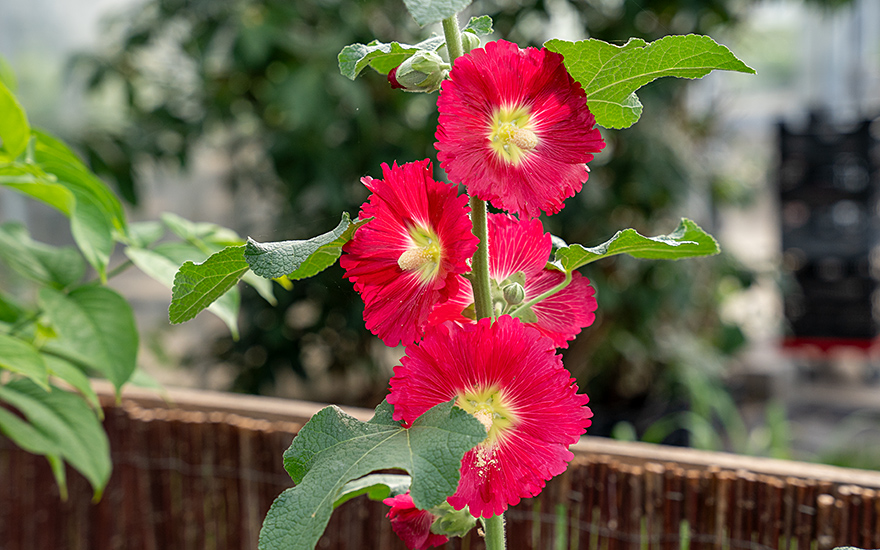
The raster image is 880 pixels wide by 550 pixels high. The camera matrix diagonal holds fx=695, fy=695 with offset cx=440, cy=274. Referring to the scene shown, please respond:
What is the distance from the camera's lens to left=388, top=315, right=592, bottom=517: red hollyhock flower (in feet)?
0.75

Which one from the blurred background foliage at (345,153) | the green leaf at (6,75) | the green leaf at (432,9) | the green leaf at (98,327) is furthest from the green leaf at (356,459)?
the blurred background foliage at (345,153)

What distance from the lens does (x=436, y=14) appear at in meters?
0.19

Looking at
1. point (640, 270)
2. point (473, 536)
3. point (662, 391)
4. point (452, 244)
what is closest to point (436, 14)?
point (452, 244)

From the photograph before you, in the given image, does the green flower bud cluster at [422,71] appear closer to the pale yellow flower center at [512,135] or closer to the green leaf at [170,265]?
the pale yellow flower center at [512,135]

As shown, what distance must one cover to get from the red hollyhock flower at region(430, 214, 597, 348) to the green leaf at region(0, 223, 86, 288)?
32cm

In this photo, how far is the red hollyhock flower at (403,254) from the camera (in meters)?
0.23

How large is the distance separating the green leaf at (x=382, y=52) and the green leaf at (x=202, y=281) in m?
0.08

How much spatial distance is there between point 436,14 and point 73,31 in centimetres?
183

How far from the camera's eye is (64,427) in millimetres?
483

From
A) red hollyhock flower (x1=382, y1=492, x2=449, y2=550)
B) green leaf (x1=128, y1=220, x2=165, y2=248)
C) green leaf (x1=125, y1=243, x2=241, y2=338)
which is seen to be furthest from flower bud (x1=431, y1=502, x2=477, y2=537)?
green leaf (x1=128, y1=220, x2=165, y2=248)

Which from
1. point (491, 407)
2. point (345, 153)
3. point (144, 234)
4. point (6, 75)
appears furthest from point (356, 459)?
point (345, 153)

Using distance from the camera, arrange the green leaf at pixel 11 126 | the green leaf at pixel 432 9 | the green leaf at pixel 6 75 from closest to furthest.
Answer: the green leaf at pixel 432 9, the green leaf at pixel 11 126, the green leaf at pixel 6 75

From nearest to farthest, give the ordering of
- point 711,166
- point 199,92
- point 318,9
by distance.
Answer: point 318,9, point 199,92, point 711,166

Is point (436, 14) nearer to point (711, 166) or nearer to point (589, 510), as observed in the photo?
point (589, 510)
